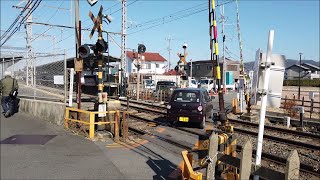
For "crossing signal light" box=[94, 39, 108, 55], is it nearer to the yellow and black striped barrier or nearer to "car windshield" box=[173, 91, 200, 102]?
"car windshield" box=[173, 91, 200, 102]

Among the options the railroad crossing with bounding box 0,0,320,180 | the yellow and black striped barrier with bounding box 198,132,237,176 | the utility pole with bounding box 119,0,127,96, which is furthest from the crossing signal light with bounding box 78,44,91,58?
the utility pole with bounding box 119,0,127,96

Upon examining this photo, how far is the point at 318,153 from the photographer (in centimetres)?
972

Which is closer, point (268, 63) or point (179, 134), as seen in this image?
point (268, 63)

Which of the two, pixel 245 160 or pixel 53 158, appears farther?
pixel 53 158

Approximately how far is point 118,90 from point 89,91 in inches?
144

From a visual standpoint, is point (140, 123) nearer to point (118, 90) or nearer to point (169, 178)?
point (169, 178)

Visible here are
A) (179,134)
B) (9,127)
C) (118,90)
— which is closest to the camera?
(9,127)

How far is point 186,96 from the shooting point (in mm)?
13617

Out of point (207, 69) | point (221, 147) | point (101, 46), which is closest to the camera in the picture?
point (221, 147)

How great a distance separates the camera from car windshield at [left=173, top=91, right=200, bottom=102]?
44.2 ft

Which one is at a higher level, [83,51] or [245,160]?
[83,51]

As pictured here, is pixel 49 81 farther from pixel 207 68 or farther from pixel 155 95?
pixel 207 68

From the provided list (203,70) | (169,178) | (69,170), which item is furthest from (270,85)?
(203,70)

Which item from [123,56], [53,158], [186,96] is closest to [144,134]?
[186,96]
